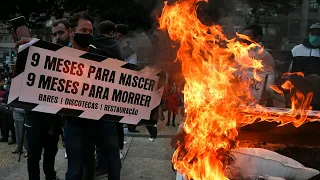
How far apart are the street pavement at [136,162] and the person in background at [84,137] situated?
136 centimetres

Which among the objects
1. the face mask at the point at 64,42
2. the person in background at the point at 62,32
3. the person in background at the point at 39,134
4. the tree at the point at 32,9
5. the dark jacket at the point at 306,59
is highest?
the tree at the point at 32,9

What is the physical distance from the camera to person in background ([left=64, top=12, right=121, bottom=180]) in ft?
11.0

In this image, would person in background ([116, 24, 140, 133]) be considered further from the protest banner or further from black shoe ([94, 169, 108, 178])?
the protest banner

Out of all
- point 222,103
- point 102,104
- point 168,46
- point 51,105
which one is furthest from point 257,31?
point 51,105

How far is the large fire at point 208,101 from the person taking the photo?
3176 millimetres

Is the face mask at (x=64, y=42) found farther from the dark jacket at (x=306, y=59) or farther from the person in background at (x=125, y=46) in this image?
the dark jacket at (x=306, y=59)

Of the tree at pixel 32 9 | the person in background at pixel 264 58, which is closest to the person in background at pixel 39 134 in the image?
the person in background at pixel 264 58

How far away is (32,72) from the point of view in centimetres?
322

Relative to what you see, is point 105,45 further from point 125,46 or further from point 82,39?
point 125,46

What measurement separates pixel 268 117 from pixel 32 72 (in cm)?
228

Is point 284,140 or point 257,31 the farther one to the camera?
point 257,31

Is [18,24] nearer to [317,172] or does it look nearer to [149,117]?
[149,117]

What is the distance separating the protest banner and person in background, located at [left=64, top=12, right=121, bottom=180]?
12 cm

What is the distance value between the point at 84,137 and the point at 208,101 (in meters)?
1.22
